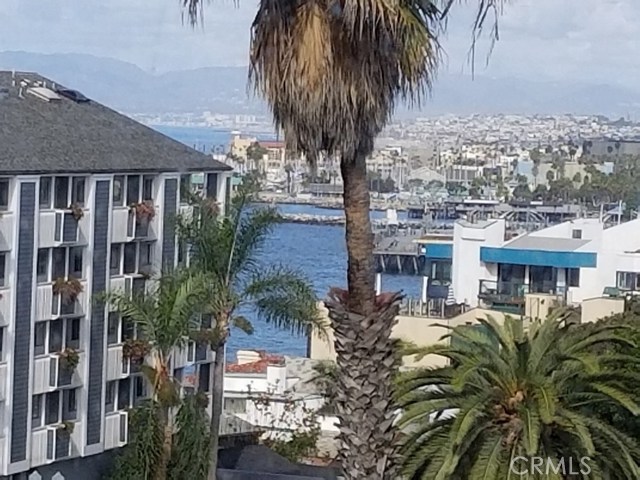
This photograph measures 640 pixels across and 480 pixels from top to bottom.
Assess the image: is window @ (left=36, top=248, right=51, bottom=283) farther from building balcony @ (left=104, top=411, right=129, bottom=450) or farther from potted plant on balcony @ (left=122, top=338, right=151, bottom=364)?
building balcony @ (left=104, top=411, right=129, bottom=450)

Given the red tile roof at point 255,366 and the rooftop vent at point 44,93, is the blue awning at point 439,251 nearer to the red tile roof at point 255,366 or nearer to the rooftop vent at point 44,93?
the red tile roof at point 255,366

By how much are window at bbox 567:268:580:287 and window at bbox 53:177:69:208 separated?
3564 centimetres

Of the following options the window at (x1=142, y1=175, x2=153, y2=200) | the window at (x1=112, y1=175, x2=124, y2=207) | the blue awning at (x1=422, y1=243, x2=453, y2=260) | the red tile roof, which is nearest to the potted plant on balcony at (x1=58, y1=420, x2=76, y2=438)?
the window at (x1=112, y1=175, x2=124, y2=207)

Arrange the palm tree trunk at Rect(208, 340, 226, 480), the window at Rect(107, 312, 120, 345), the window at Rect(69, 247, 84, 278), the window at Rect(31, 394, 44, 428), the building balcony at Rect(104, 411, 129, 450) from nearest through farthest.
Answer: the palm tree trunk at Rect(208, 340, 226, 480) → the window at Rect(31, 394, 44, 428) → the window at Rect(69, 247, 84, 278) → the window at Rect(107, 312, 120, 345) → the building balcony at Rect(104, 411, 129, 450)

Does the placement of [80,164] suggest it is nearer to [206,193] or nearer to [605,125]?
[206,193]

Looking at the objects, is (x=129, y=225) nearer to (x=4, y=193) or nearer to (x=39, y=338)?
(x=39, y=338)

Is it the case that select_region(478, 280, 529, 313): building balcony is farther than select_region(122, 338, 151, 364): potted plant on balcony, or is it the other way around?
select_region(478, 280, 529, 313): building balcony

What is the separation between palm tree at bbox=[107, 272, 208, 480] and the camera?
25.0 m

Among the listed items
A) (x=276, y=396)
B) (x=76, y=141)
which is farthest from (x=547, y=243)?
(x=76, y=141)

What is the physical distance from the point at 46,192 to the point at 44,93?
5675 millimetres

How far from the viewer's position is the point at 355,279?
1149 cm

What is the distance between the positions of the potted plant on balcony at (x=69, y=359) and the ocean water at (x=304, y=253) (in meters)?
29.6

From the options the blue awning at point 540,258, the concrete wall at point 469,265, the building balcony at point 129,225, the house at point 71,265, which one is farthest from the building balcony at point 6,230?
the blue awning at point 540,258

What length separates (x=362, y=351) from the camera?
1170 cm
